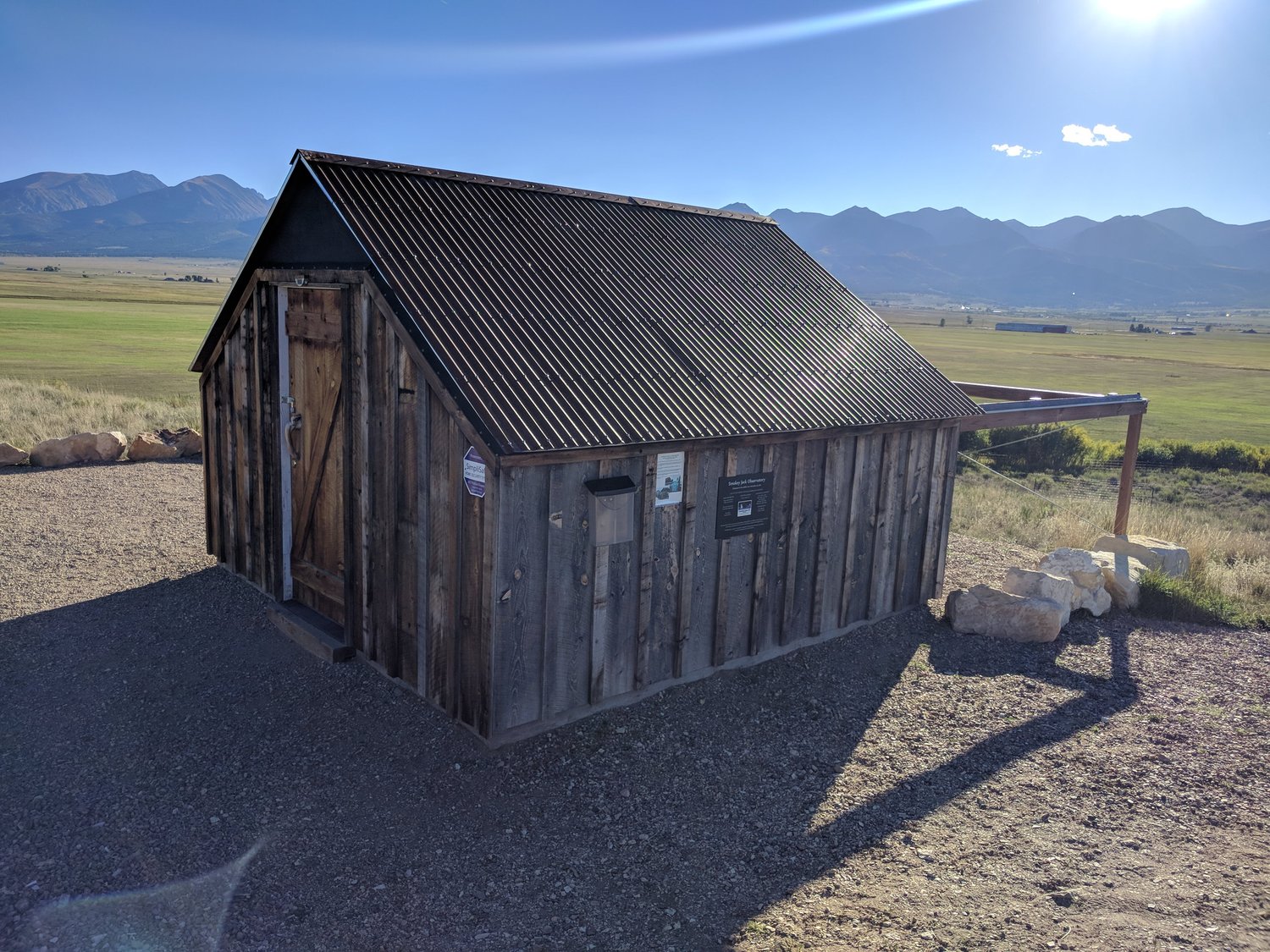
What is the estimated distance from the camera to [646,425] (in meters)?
6.87

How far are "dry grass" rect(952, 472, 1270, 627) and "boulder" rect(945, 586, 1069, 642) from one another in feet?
11.2

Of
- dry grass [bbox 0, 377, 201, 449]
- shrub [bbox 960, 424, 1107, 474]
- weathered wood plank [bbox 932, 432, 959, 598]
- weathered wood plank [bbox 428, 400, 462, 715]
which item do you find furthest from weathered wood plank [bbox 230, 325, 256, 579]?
shrub [bbox 960, 424, 1107, 474]

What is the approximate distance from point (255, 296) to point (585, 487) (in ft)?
14.5

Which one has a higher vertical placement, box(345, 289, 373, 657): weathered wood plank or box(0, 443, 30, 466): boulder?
box(345, 289, 373, 657): weathered wood plank

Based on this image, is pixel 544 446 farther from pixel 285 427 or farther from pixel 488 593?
pixel 285 427

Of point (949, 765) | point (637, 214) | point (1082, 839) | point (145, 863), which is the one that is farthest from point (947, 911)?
point (637, 214)

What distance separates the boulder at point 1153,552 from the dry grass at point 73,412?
17350 mm

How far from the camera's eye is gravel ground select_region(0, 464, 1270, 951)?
4875 millimetres

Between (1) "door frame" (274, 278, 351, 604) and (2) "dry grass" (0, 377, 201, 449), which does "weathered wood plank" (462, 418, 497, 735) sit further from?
(2) "dry grass" (0, 377, 201, 449)

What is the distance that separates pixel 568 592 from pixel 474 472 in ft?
3.78

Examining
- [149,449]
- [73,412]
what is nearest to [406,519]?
[149,449]

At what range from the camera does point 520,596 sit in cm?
644

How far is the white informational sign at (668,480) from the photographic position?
23.3ft

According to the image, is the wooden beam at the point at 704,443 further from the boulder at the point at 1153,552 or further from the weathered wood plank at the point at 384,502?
the boulder at the point at 1153,552
